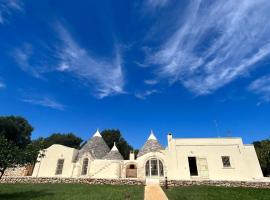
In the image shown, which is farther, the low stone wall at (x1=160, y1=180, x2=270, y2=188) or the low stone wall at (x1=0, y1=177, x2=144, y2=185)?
the low stone wall at (x1=0, y1=177, x2=144, y2=185)

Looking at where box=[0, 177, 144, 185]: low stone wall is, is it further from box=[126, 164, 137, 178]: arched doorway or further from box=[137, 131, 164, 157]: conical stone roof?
box=[126, 164, 137, 178]: arched doorway

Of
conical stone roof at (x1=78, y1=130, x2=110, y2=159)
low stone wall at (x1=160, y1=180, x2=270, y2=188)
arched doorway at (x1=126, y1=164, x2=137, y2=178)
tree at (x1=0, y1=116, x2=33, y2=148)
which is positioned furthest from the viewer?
tree at (x1=0, y1=116, x2=33, y2=148)

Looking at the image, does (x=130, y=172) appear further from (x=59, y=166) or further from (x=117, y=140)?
(x=117, y=140)

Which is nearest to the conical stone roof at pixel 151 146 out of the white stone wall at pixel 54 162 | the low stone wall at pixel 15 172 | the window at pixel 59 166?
the white stone wall at pixel 54 162

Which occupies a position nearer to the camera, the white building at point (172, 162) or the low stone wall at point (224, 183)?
the low stone wall at point (224, 183)

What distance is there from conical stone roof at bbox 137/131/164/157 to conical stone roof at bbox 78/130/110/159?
6677mm

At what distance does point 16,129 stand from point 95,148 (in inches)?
654

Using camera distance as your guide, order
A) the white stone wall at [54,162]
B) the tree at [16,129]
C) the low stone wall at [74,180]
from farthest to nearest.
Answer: the tree at [16,129] → the white stone wall at [54,162] → the low stone wall at [74,180]

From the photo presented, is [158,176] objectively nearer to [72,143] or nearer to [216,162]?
[216,162]

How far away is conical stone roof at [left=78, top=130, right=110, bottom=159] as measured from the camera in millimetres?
29248

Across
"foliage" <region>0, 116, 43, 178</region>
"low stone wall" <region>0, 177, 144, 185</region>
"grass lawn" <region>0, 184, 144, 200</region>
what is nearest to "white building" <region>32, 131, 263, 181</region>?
"low stone wall" <region>0, 177, 144, 185</region>

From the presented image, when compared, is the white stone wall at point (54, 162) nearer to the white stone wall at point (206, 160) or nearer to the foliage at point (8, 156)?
the white stone wall at point (206, 160)

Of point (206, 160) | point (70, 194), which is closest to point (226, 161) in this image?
point (206, 160)

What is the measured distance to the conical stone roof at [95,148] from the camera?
29248 mm
